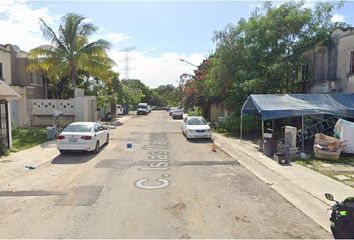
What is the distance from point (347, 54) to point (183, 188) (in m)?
14.5

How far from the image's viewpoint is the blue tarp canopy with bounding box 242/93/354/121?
16.1 metres

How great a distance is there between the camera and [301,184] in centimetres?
999

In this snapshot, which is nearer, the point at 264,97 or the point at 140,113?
the point at 264,97

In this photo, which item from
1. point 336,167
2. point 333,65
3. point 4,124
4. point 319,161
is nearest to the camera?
point 336,167

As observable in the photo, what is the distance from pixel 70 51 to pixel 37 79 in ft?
18.7

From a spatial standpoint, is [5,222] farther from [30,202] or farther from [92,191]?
[92,191]

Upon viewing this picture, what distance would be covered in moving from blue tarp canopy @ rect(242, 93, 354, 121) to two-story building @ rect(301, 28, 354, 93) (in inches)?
70.4

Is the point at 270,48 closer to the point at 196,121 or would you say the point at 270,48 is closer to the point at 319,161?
the point at 196,121

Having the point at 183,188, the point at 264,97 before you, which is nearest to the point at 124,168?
the point at 183,188

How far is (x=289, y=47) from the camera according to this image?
2367 centimetres

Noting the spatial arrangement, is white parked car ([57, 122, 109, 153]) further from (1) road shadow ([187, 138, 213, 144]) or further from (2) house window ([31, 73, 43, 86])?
(2) house window ([31, 73, 43, 86])

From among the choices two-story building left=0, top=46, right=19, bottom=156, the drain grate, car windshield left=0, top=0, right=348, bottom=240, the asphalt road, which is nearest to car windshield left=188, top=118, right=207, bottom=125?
car windshield left=0, top=0, right=348, bottom=240

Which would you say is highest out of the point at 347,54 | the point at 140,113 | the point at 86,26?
the point at 86,26

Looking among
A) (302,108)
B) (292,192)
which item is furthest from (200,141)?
(292,192)
